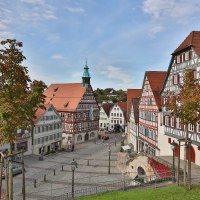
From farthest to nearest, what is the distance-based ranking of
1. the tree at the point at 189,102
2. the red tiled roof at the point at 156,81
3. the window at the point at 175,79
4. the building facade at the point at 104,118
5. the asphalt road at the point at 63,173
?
the building facade at the point at 104,118 < the red tiled roof at the point at 156,81 < the window at the point at 175,79 < the asphalt road at the point at 63,173 < the tree at the point at 189,102

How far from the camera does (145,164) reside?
27.4m

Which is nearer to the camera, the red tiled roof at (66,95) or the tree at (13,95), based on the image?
the tree at (13,95)

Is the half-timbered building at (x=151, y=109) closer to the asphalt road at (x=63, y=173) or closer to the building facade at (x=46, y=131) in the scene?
the asphalt road at (x=63, y=173)

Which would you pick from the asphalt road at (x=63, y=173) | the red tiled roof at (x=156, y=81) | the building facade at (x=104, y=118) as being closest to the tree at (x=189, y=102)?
the asphalt road at (x=63, y=173)

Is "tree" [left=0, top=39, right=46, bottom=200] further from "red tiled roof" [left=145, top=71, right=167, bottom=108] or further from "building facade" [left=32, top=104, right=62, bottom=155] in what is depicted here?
"building facade" [left=32, top=104, right=62, bottom=155]

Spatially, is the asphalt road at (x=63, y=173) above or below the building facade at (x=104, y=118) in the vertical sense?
Result: below

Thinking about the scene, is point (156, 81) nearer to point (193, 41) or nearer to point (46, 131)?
point (193, 41)

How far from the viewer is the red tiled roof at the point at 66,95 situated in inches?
2459

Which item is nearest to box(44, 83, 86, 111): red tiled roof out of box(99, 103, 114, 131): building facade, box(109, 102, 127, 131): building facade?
box(109, 102, 127, 131): building facade

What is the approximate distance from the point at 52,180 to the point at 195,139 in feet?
50.5

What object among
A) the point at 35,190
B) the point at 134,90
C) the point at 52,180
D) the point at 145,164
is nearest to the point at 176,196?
the point at 145,164

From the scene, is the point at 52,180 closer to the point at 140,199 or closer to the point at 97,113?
the point at 140,199

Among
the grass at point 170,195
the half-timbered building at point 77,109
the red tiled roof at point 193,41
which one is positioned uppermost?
the red tiled roof at point 193,41

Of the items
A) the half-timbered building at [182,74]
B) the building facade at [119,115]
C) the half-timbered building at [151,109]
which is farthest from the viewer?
the building facade at [119,115]
